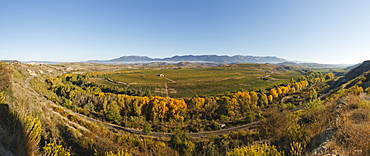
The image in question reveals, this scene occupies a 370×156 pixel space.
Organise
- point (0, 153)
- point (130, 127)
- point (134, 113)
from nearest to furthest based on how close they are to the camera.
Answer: point (0, 153)
point (130, 127)
point (134, 113)

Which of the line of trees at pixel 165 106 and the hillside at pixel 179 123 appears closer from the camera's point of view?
the hillside at pixel 179 123

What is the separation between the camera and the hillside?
315 inches

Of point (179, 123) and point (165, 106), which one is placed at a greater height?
point (165, 106)

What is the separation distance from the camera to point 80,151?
43.6 feet

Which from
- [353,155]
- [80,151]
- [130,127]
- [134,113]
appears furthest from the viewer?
[134,113]

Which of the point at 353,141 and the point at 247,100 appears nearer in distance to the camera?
the point at 353,141

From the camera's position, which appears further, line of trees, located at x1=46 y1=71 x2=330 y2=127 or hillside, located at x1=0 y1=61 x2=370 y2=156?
line of trees, located at x1=46 y1=71 x2=330 y2=127

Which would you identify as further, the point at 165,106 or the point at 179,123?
the point at 165,106

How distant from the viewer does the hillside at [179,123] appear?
8.00 metres

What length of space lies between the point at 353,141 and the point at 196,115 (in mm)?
58127

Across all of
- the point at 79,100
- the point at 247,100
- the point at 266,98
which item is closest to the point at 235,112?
the point at 247,100

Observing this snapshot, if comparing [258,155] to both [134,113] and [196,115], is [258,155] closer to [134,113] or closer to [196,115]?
[196,115]

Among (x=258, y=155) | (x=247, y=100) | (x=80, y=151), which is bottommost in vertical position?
(x=247, y=100)

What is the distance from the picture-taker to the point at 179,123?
5444 cm
